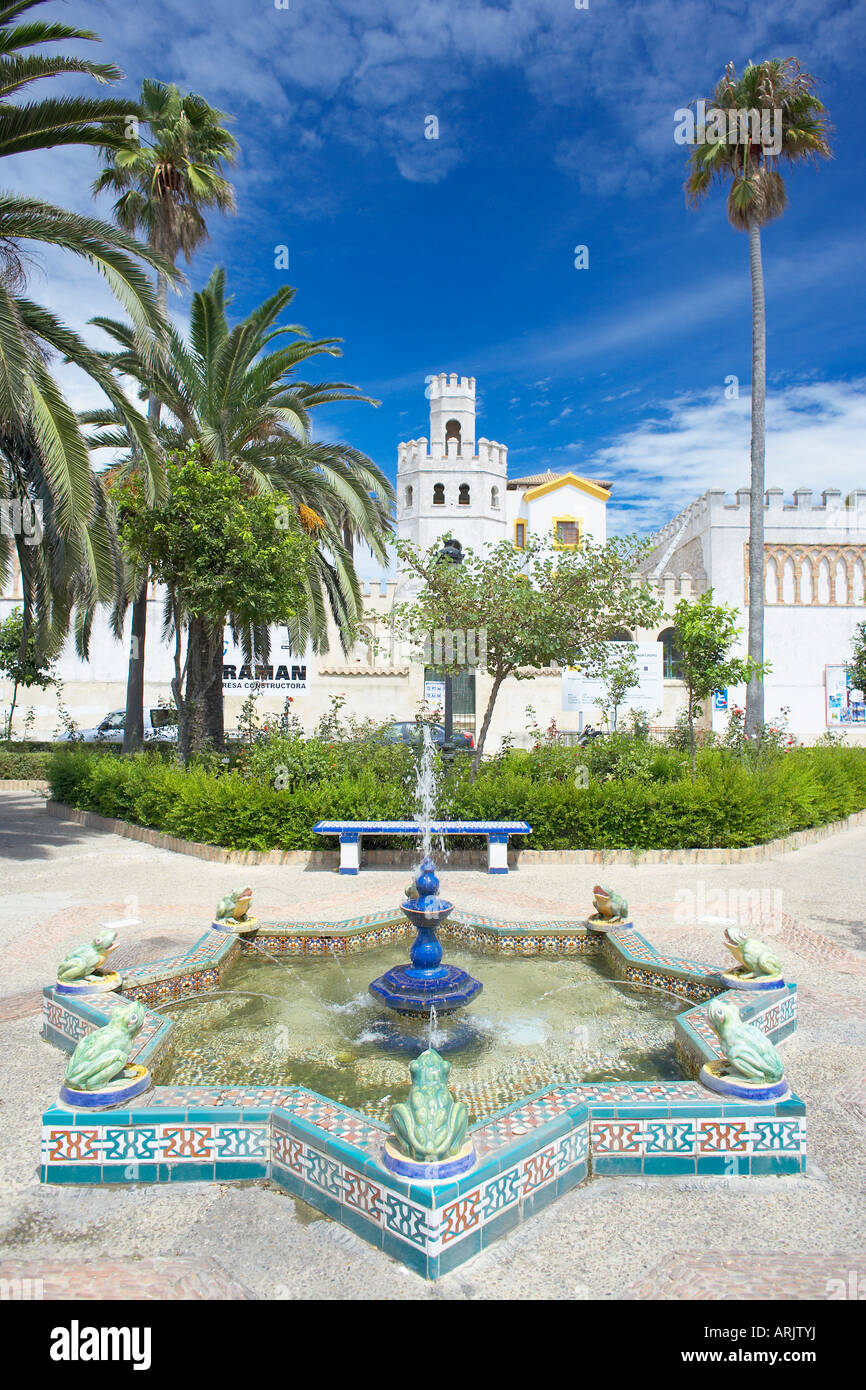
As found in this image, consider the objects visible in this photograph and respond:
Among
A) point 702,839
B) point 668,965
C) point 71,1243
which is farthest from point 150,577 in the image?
point 71,1243

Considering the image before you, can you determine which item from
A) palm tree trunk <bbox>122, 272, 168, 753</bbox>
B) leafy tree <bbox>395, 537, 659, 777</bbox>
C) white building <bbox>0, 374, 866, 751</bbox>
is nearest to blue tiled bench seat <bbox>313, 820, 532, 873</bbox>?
leafy tree <bbox>395, 537, 659, 777</bbox>

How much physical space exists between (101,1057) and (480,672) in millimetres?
18669

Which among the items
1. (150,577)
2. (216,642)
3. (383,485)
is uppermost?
(383,485)

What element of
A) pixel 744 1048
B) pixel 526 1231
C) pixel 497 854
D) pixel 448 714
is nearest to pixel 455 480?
pixel 448 714

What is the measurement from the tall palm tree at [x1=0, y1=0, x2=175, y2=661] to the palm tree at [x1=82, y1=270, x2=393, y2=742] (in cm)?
186

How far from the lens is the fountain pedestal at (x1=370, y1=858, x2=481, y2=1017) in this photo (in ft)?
16.8

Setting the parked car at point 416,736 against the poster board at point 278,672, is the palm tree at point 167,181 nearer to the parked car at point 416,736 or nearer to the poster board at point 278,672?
the parked car at point 416,736

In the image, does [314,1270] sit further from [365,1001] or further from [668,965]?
[668,965]

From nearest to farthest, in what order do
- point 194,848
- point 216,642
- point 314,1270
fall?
point 314,1270 → point 194,848 → point 216,642

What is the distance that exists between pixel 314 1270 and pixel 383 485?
14.7 metres

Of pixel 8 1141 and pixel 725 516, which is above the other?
pixel 725 516

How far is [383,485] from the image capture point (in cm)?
1623

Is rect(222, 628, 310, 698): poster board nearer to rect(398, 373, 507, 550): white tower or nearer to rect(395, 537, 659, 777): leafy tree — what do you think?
rect(398, 373, 507, 550): white tower

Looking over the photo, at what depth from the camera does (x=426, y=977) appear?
524 cm
